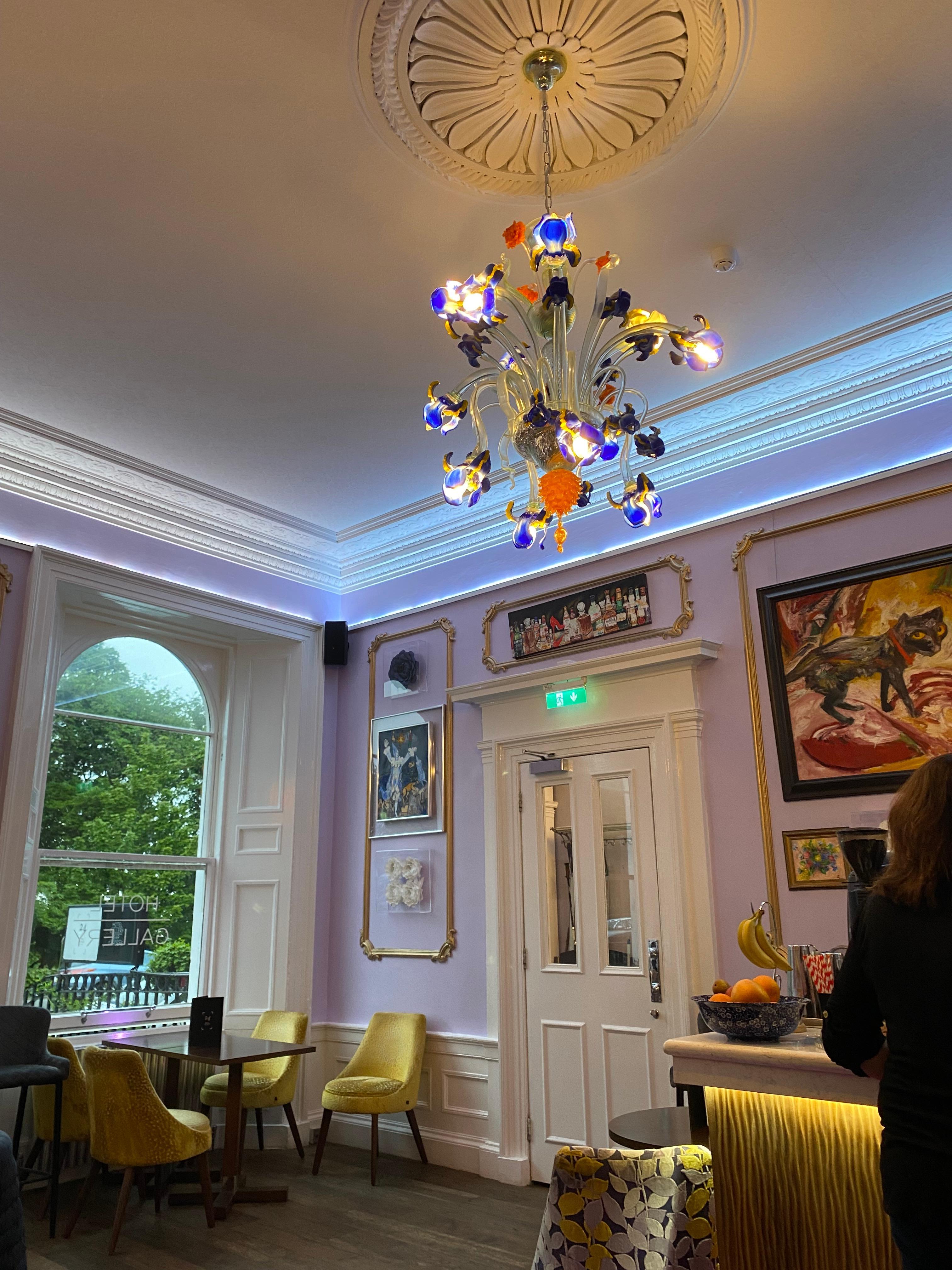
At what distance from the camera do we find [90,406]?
4891 millimetres

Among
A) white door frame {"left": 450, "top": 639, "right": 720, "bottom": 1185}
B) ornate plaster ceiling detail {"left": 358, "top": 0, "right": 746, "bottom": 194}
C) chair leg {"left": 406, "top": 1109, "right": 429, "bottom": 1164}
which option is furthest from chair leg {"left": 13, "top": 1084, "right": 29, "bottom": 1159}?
ornate plaster ceiling detail {"left": 358, "top": 0, "right": 746, "bottom": 194}

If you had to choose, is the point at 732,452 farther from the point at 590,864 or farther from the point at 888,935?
the point at 888,935

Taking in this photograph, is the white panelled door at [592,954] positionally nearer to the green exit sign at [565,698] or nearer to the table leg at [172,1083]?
the green exit sign at [565,698]

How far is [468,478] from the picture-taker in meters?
2.98

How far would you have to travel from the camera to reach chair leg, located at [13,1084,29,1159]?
465cm

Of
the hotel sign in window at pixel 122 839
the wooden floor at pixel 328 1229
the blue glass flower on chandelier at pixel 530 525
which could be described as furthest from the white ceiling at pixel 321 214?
the wooden floor at pixel 328 1229

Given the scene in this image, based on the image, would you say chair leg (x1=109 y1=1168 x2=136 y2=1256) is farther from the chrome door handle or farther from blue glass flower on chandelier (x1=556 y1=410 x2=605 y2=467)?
blue glass flower on chandelier (x1=556 y1=410 x2=605 y2=467)

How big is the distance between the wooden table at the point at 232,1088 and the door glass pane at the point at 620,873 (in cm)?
170

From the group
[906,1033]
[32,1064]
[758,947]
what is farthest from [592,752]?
[906,1033]

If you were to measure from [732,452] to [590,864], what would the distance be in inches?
92.2

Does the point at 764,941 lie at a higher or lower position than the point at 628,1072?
higher

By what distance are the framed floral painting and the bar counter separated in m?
2.31

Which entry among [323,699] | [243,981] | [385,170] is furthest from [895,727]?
[243,981]

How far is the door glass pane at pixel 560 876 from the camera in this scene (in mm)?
5176
